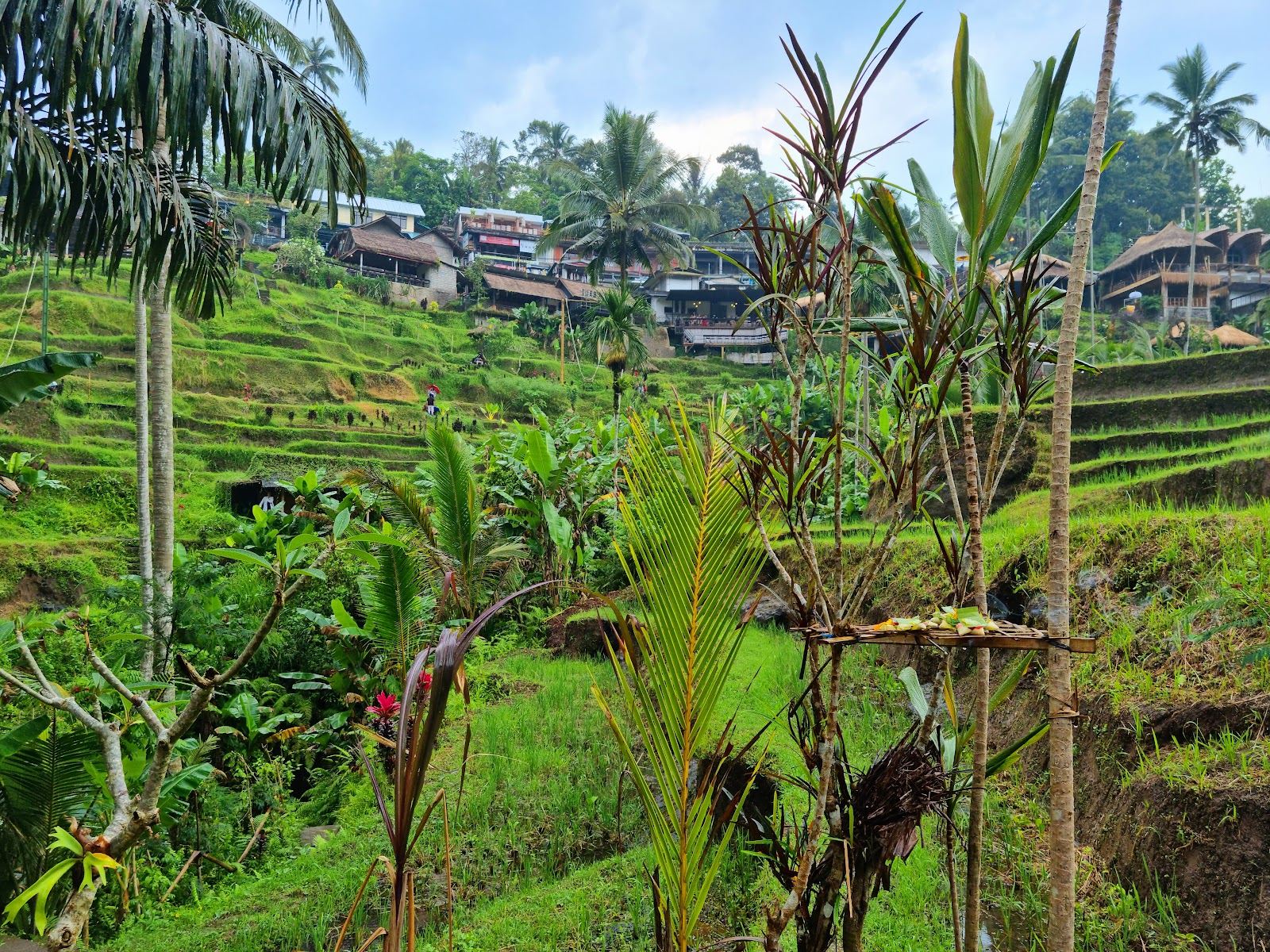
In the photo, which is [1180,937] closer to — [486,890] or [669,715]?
[669,715]

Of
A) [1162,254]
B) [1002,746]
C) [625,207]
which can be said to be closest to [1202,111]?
[1162,254]

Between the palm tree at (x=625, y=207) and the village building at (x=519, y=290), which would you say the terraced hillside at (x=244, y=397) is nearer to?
the village building at (x=519, y=290)

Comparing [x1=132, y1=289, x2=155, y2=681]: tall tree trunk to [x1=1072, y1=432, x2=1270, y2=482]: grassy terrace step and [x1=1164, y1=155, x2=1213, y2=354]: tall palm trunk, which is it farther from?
[x1=1164, y1=155, x2=1213, y2=354]: tall palm trunk

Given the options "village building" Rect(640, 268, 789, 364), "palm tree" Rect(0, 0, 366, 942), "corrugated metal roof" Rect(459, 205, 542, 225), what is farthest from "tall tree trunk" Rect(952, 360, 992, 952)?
"corrugated metal roof" Rect(459, 205, 542, 225)

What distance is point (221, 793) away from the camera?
448 centimetres

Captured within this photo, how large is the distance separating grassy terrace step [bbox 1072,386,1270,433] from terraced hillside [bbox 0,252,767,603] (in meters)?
7.41

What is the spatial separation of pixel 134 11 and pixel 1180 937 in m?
5.19

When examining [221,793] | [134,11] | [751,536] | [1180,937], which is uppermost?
[134,11]

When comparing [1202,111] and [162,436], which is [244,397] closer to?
[162,436]

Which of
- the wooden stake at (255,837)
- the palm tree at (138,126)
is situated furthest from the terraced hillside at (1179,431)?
the wooden stake at (255,837)

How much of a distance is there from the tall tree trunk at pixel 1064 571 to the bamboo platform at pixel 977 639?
0.11 metres

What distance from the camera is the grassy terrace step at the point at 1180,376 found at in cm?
834

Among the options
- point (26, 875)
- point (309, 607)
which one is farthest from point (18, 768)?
point (309, 607)

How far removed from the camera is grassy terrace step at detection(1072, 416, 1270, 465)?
7.10 metres
